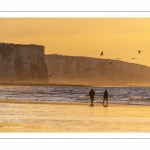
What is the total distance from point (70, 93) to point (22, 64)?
2.66 ft

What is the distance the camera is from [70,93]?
18.4m

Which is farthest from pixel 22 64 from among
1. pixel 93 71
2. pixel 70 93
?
pixel 93 71

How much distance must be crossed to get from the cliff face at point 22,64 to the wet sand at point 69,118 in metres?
0.35

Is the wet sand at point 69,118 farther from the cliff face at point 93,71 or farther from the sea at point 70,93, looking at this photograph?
the cliff face at point 93,71

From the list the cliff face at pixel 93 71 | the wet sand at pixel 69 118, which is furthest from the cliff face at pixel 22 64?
the wet sand at pixel 69 118

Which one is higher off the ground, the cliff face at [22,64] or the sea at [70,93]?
the cliff face at [22,64]

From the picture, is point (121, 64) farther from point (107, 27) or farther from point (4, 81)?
point (4, 81)

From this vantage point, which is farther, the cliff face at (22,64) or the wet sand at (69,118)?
the cliff face at (22,64)

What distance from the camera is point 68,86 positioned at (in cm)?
1841

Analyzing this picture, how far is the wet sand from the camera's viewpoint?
18250 millimetres

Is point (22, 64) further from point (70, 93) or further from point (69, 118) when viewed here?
point (69, 118)

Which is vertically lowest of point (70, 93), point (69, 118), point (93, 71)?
point (69, 118)

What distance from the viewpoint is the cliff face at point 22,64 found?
60.2 feet
